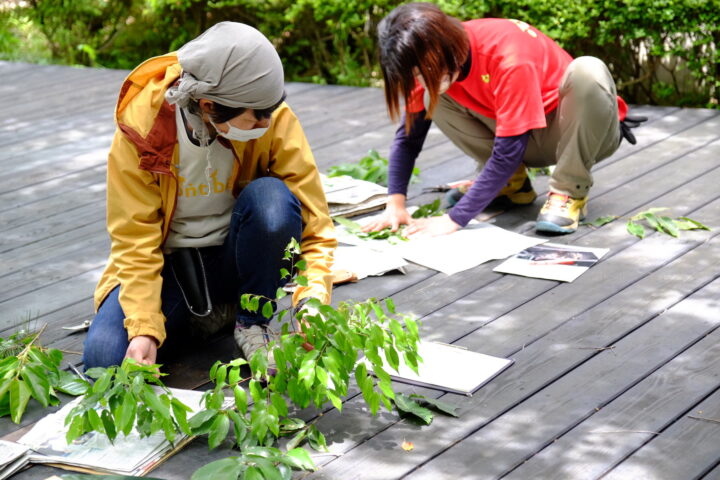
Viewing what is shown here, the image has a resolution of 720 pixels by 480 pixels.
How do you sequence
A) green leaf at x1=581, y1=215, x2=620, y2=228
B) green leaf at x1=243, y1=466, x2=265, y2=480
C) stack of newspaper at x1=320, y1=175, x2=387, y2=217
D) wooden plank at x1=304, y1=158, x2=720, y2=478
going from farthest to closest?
stack of newspaper at x1=320, y1=175, x2=387, y2=217 → green leaf at x1=581, y1=215, x2=620, y2=228 → wooden plank at x1=304, y1=158, x2=720, y2=478 → green leaf at x1=243, y1=466, x2=265, y2=480

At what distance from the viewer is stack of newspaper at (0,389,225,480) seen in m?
2.21

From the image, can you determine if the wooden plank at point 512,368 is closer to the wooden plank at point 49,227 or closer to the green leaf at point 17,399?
the green leaf at point 17,399

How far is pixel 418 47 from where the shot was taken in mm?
3203

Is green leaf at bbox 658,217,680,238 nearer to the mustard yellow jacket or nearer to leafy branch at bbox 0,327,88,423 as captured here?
the mustard yellow jacket

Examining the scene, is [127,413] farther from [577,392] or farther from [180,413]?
[577,392]

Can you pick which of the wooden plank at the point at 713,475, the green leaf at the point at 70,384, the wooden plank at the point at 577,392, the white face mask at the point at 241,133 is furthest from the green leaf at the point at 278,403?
the wooden plank at the point at 713,475

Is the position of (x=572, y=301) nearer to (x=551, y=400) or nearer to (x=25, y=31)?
(x=551, y=400)

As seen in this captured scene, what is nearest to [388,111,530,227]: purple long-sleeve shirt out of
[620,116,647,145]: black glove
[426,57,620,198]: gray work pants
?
[426,57,620,198]: gray work pants

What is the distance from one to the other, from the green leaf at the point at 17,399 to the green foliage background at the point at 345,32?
3871 mm

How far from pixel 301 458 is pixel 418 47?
5.24 ft

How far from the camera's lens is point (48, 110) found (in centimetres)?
623

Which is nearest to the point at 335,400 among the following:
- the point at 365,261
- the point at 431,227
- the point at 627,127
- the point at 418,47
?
the point at 365,261

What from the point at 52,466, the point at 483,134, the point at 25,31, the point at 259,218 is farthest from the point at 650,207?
the point at 25,31

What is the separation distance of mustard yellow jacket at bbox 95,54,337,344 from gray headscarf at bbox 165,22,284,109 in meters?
0.15
